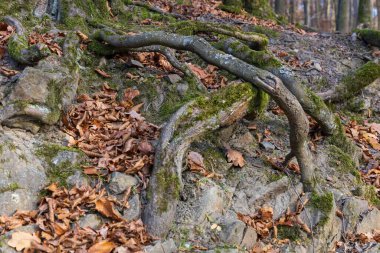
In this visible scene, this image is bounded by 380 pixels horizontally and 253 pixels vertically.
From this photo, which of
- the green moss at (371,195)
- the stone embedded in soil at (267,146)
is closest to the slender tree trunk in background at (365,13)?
the green moss at (371,195)

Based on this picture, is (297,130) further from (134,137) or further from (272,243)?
(134,137)

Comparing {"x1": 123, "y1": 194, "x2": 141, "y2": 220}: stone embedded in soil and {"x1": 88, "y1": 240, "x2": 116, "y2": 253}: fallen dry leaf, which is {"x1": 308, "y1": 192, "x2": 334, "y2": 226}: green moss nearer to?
{"x1": 123, "y1": 194, "x2": 141, "y2": 220}: stone embedded in soil

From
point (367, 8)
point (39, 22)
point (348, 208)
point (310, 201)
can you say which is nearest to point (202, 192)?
point (310, 201)

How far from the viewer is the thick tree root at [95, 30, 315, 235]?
15.9 feet

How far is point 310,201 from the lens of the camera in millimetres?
5039

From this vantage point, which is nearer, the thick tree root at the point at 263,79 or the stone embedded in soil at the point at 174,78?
the thick tree root at the point at 263,79

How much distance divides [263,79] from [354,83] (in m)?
3.28

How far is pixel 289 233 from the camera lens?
186 inches

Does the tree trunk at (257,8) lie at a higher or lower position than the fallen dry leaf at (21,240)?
higher

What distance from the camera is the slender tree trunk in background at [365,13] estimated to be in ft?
44.0

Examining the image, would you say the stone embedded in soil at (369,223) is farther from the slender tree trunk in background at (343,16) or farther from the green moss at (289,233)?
the slender tree trunk in background at (343,16)

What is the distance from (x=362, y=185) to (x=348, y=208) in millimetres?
751

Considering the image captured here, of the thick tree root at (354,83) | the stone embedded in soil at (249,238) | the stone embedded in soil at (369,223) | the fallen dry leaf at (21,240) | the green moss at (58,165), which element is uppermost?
the thick tree root at (354,83)

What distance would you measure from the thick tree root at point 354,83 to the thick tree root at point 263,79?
2.40 m
